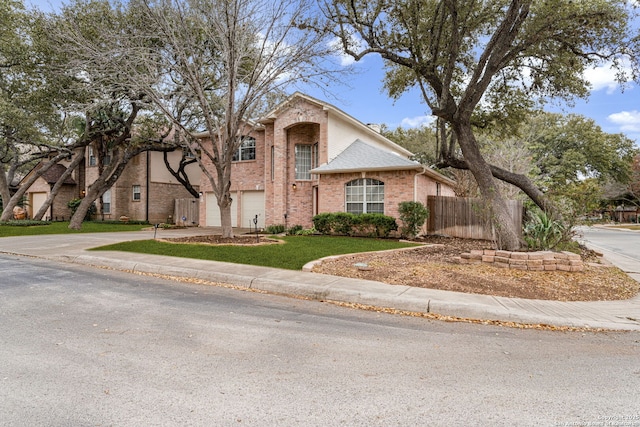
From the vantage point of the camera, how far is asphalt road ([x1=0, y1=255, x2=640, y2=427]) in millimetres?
2711

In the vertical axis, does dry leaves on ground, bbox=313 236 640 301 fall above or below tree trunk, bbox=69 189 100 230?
below

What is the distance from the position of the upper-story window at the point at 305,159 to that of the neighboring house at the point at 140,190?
9.57 m

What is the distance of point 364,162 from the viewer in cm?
1652

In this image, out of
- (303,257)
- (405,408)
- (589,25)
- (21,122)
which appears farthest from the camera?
(21,122)

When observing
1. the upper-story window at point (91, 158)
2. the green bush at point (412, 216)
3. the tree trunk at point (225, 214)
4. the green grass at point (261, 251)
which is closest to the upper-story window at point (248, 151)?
the tree trunk at point (225, 214)

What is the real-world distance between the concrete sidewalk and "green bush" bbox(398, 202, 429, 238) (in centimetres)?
803

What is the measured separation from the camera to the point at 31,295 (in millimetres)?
6199

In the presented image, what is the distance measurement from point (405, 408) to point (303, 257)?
23.0 feet

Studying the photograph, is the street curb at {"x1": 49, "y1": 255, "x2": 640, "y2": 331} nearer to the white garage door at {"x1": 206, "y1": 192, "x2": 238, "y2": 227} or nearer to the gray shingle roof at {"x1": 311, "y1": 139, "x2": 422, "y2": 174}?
the gray shingle roof at {"x1": 311, "y1": 139, "x2": 422, "y2": 174}

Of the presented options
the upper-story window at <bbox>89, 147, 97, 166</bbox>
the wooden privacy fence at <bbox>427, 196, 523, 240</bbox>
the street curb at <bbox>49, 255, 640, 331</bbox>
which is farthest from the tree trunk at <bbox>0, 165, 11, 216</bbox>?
the wooden privacy fence at <bbox>427, 196, 523, 240</bbox>

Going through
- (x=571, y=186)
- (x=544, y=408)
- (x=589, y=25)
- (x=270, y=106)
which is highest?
(x=589, y=25)

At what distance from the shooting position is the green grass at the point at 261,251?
930cm

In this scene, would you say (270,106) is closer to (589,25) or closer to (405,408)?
(589,25)

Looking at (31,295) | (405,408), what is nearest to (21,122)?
(31,295)
